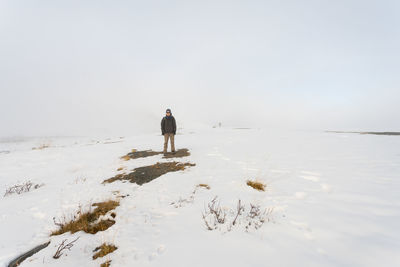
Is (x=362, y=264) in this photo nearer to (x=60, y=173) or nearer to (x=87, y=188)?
(x=87, y=188)

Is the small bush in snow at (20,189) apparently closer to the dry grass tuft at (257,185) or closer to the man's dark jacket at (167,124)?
the man's dark jacket at (167,124)

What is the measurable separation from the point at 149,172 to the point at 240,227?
193 inches

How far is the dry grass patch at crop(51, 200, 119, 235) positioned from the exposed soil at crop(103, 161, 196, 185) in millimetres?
1786

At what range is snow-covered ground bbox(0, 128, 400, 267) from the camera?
2.40m

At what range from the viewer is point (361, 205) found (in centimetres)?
338

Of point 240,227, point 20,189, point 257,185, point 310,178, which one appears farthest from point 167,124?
point 240,227

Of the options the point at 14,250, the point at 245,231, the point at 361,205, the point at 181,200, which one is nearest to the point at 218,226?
the point at 245,231

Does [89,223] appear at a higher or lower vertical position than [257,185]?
lower

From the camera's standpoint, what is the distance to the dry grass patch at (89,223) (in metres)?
3.48

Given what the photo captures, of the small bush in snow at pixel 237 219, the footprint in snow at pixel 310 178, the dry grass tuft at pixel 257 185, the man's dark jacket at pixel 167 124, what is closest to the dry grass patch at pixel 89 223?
the small bush in snow at pixel 237 219

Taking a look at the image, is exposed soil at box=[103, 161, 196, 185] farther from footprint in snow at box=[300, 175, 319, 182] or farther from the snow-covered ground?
footprint in snow at box=[300, 175, 319, 182]

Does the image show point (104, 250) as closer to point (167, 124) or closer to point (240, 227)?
point (240, 227)

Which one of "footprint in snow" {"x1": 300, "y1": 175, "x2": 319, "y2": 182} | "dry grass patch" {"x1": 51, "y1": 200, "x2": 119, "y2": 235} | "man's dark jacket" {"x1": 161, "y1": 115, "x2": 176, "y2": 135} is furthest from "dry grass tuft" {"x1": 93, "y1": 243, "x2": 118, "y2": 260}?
"man's dark jacket" {"x1": 161, "y1": 115, "x2": 176, "y2": 135}

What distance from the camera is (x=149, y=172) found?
6.93 meters
